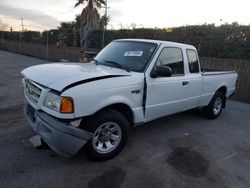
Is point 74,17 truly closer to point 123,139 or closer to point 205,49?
point 205,49

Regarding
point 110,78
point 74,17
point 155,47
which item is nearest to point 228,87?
point 155,47

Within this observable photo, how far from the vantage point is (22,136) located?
427 cm

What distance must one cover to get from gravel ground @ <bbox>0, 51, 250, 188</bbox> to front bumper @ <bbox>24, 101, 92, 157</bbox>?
42 cm

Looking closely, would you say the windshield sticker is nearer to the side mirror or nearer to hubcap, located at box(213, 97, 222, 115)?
the side mirror

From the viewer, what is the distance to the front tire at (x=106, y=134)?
3.32 metres

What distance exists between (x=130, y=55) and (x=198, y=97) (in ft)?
6.80

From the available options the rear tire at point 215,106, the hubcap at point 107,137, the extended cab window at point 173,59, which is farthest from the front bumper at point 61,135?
the rear tire at point 215,106

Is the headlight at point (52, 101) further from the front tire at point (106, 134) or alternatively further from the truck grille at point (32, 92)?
the front tire at point (106, 134)

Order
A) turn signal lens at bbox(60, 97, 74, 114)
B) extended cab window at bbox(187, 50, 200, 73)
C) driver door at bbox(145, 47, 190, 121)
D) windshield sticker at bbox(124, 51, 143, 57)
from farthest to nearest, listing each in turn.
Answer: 1. extended cab window at bbox(187, 50, 200, 73)
2. windshield sticker at bbox(124, 51, 143, 57)
3. driver door at bbox(145, 47, 190, 121)
4. turn signal lens at bbox(60, 97, 74, 114)

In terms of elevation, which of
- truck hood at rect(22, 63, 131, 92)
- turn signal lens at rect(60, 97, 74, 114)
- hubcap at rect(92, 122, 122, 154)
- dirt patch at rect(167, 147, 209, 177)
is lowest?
dirt patch at rect(167, 147, 209, 177)

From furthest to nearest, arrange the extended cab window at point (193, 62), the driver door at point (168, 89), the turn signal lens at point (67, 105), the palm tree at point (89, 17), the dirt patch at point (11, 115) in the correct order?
the palm tree at point (89, 17), the extended cab window at point (193, 62), the dirt patch at point (11, 115), the driver door at point (168, 89), the turn signal lens at point (67, 105)

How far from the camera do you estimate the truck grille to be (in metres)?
3.36

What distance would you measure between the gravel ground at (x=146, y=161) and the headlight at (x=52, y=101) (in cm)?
93

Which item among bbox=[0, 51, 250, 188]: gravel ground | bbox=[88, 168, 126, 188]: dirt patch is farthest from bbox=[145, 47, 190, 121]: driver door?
bbox=[88, 168, 126, 188]: dirt patch
